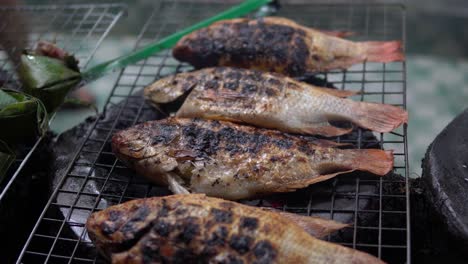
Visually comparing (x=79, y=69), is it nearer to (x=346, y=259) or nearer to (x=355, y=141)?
(x=355, y=141)

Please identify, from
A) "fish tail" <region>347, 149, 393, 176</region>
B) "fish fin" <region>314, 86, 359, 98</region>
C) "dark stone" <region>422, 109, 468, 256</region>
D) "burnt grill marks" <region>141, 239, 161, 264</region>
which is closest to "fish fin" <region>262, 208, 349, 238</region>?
"fish tail" <region>347, 149, 393, 176</region>

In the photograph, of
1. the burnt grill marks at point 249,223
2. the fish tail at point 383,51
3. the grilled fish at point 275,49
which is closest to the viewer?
the burnt grill marks at point 249,223

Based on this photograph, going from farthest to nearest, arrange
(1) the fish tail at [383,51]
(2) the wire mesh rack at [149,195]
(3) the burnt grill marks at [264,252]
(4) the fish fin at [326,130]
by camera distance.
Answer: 1. (1) the fish tail at [383,51]
2. (4) the fish fin at [326,130]
3. (2) the wire mesh rack at [149,195]
4. (3) the burnt grill marks at [264,252]

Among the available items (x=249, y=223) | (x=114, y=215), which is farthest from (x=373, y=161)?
(x=114, y=215)

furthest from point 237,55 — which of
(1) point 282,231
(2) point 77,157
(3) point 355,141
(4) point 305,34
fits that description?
(1) point 282,231

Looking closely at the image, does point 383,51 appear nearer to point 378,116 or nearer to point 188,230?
point 378,116

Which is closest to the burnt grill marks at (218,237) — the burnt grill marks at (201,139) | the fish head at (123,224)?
the fish head at (123,224)

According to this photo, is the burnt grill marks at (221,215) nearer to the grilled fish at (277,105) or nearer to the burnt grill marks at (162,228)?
the burnt grill marks at (162,228)
